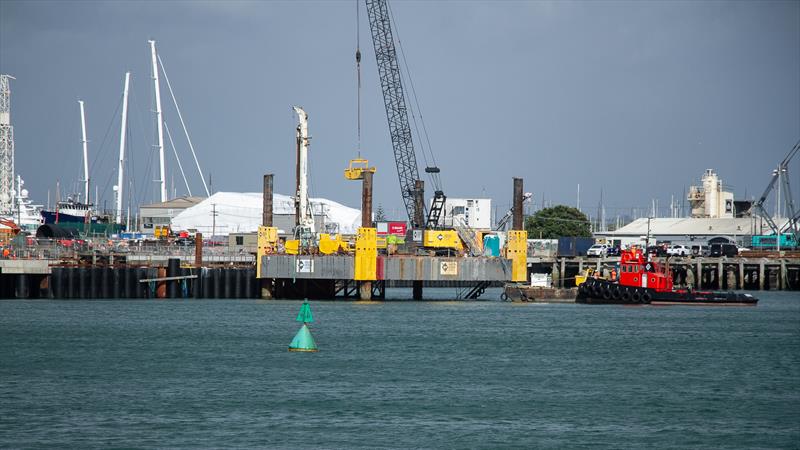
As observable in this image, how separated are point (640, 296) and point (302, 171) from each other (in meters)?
27.7

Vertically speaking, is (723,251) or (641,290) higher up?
(723,251)

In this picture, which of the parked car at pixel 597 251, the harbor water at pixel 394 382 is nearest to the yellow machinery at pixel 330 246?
the harbor water at pixel 394 382

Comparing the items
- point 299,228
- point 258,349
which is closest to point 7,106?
point 299,228

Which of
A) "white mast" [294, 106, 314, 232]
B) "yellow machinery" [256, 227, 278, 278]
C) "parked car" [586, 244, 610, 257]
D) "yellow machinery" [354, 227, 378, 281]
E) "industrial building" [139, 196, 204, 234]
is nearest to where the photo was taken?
"yellow machinery" [354, 227, 378, 281]

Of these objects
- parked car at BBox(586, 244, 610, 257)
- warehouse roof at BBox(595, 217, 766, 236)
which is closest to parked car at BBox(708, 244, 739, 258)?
parked car at BBox(586, 244, 610, 257)

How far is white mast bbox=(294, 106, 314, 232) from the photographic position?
3841 inches

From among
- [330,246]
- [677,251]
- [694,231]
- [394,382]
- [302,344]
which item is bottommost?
[394,382]

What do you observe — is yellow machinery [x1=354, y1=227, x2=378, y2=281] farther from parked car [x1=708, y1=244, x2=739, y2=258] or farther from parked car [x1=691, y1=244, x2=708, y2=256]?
parked car [x1=691, y1=244, x2=708, y2=256]

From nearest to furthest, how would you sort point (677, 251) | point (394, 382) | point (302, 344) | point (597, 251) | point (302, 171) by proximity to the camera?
1. point (394, 382)
2. point (302, 344)
3. point (302, 171)
4. point (597, 251)
5. point (677, 251)

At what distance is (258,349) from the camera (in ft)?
179

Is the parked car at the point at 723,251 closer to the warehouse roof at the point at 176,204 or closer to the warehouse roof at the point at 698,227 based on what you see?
the warehouse roof at the point at 698,227

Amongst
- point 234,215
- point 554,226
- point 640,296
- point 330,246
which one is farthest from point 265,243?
point 554,226

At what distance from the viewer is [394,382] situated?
44375 millimetres

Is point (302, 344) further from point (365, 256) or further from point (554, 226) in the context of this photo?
point (554, 226)
